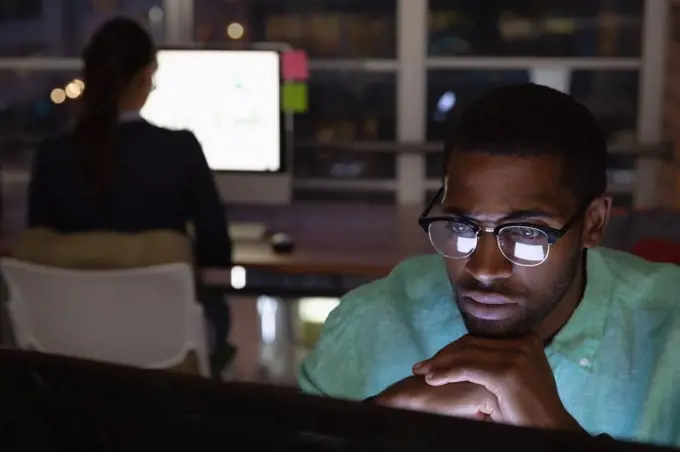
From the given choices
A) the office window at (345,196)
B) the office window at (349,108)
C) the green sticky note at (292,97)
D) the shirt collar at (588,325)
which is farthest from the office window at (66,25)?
the shirt collar at (588,325)

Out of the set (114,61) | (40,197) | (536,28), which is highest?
(536,28)

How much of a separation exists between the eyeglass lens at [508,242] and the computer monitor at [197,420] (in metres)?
0.50

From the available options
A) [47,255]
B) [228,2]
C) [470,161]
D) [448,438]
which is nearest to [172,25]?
[228,2]

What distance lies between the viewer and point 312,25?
371cm

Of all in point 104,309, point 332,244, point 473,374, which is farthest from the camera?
point 332,244

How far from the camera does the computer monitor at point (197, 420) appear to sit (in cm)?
36

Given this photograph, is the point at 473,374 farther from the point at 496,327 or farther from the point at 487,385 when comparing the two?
the point at 496,327

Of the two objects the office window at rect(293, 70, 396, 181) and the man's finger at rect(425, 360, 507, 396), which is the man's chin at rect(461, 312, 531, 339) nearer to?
the man's finger at rect(425, 360, 507, 396)

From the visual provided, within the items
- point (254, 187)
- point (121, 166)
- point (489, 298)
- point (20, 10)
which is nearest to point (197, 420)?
point (489, 298)

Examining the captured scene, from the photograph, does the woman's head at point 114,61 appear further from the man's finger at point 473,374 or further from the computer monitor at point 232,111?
the man's finger at point 473,374

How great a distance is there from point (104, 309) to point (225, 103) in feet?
3.33

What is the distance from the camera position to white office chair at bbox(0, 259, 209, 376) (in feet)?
6.19

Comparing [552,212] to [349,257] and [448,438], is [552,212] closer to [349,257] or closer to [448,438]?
[448,438]

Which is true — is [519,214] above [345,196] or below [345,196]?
above
